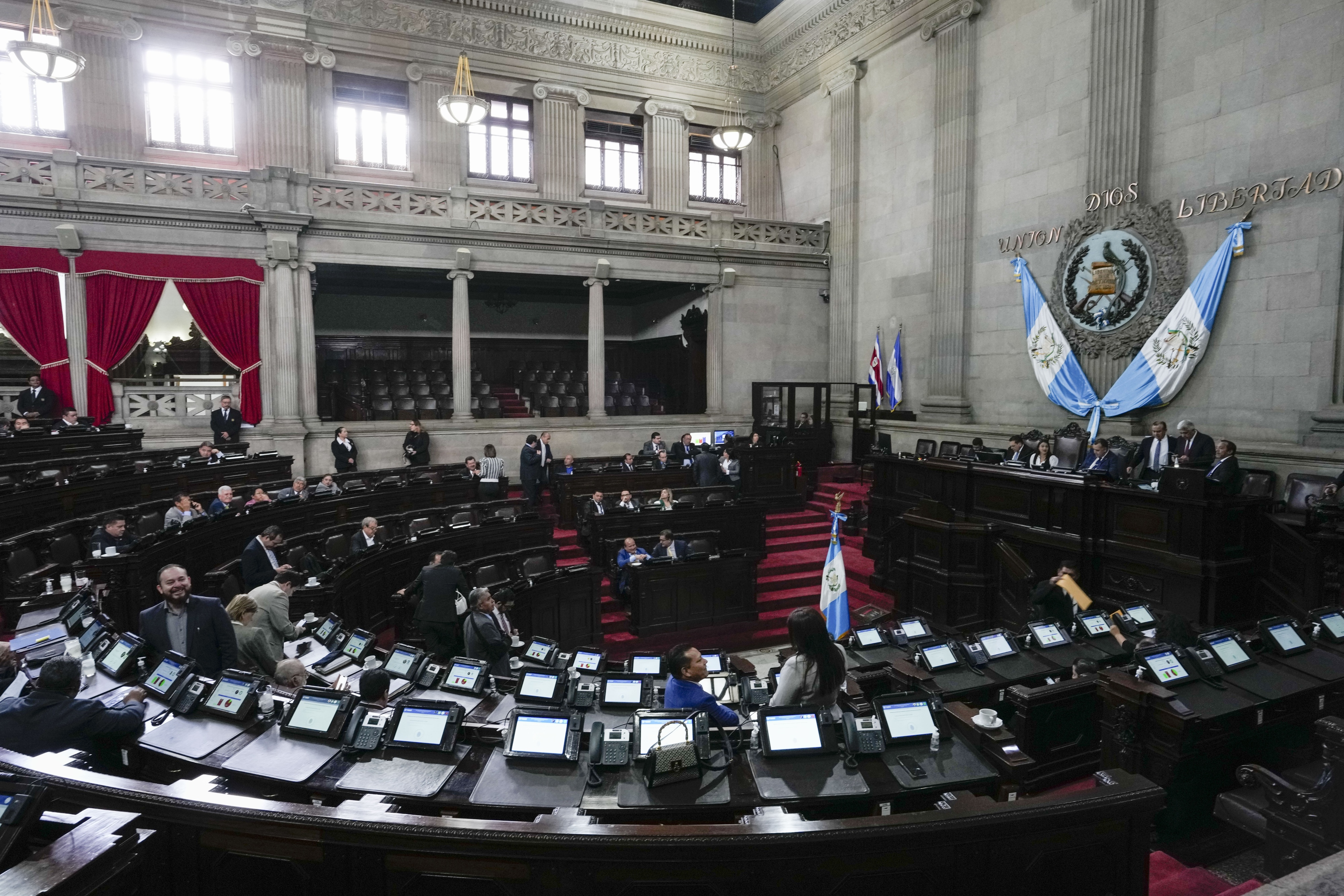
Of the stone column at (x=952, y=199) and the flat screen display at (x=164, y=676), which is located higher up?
the stone column at (x=952, y=199)

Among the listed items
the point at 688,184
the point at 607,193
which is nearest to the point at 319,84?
the point at 607,193

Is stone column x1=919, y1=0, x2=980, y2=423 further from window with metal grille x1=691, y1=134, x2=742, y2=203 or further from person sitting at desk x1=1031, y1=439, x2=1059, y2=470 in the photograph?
window with metal grille x1=691, y1=134, x2=742, y2=203

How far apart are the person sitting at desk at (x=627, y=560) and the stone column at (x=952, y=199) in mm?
8455

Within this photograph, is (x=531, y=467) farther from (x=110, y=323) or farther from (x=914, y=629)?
(x=914, y=629)

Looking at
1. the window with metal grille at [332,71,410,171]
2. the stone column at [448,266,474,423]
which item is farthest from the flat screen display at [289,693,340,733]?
the window with metal grille at [332,71,410,171]

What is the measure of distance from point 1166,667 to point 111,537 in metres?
9.00

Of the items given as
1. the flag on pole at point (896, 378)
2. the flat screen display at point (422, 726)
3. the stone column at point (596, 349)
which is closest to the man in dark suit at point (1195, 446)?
the flag on pole at point (896, 378)

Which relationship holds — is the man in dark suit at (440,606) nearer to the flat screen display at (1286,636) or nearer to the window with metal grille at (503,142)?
the flat screen display at (1286,636)

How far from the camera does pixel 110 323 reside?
45.1 ft

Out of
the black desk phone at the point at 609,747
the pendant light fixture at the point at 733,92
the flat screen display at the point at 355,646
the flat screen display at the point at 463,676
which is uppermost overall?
the pendant light fixture at the point at 733,92

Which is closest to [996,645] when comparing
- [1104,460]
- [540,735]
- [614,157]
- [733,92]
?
[540,735]

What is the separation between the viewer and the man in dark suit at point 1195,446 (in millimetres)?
9359

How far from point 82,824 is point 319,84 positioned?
61.8 ft

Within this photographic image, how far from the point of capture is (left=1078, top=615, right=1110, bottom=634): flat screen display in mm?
6539
